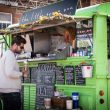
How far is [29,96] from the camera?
26.6 ft

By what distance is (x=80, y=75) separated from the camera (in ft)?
22.5

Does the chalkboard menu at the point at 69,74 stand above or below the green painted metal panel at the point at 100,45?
below

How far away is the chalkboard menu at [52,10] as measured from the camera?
21.9ft

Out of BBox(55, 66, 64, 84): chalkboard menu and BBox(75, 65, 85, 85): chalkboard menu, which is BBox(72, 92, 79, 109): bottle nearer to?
BBox(75, 65, 85, 85): chalkboard menu

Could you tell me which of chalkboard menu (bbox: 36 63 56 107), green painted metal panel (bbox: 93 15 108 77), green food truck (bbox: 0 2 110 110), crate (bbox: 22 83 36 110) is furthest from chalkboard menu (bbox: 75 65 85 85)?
crate (bbox: 22 83 36 110)

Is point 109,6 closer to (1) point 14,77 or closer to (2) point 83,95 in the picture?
(2) point 83,95

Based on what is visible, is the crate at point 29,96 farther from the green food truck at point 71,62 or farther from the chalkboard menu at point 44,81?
the chalkboard menu at point 44,81


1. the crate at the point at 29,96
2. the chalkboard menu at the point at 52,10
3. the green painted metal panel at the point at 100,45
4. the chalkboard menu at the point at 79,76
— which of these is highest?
the chalkboard menu at the point at 52,10

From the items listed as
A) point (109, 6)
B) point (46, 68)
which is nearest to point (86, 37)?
point (109, 6)

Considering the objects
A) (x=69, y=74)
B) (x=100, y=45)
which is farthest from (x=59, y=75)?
(x=100, y=45)

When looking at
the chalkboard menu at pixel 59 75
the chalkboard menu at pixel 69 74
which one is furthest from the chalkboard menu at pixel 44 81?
the chalkboard menu at pixel 69 74

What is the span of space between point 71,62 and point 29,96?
1540 millimetres

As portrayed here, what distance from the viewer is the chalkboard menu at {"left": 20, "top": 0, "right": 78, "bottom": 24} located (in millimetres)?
6677

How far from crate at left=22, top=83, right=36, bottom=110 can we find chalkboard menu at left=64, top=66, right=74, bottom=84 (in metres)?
1.07
